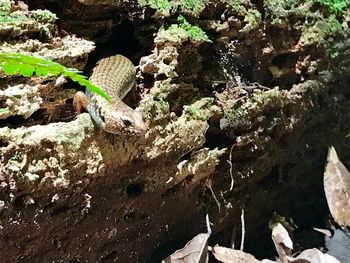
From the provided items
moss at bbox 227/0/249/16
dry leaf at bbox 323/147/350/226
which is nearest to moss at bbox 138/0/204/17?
moss at bbox 227/0/249/16

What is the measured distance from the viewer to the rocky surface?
8.19 feet

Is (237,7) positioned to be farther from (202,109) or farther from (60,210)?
(60,210)

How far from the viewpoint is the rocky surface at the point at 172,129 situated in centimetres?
250

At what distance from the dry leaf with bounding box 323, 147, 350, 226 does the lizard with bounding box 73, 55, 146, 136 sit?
5.80 feet

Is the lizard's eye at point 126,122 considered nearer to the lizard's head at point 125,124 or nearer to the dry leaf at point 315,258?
the lizard's head at point 125,124

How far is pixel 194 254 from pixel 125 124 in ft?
2.92

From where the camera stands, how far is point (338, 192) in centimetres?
376

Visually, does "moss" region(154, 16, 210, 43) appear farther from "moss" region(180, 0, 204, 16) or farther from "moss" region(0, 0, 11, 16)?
"moss" region(0, 0, 11, 16)

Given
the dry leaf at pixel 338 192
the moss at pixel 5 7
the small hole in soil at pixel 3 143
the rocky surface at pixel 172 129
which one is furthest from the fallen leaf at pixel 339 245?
the moss at pixel 5 7

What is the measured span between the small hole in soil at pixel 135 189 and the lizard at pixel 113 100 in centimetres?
36

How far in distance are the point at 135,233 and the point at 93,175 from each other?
0.61 metres

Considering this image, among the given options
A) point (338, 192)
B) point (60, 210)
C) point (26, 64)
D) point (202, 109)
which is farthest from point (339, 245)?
point (26, 64)

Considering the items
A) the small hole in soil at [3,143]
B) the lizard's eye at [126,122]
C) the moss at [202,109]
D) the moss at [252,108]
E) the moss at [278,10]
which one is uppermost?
the moss at [278,10]

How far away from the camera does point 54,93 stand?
2.68 m
